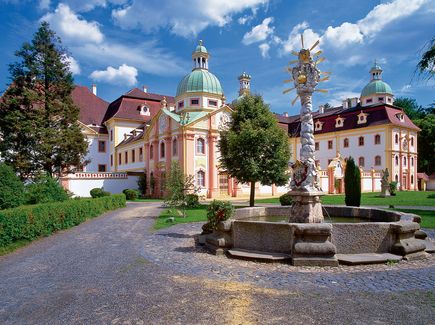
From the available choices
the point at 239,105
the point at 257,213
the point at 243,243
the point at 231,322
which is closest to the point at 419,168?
the point at 239,105

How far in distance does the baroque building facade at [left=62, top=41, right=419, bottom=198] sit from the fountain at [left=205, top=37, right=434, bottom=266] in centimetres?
1622

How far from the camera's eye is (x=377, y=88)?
56438mm

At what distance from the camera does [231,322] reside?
4918 mm

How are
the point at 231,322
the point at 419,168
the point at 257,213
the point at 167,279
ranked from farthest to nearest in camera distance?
the point at 419,168
the point at 257,213
the point at 167,279
the point at 231,322

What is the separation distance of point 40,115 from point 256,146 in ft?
56.7

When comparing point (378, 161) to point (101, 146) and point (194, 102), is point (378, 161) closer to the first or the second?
point (194, 102)

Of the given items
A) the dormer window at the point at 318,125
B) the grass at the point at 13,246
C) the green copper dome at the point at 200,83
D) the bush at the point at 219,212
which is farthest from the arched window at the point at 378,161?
the grass at the point at 13,246

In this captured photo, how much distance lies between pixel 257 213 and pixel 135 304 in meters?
8.67

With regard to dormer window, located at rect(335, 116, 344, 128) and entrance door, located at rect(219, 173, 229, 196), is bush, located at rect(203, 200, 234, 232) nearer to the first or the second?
entrance door, located at rect(219, 173, 229, 196)

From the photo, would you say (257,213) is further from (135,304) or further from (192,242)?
(135,304)

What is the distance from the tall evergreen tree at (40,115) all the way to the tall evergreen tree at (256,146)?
44.3 ft

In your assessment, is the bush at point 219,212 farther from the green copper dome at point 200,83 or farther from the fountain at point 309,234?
the green copper dome at point 200,83

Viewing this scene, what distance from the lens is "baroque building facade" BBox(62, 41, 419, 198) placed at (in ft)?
114

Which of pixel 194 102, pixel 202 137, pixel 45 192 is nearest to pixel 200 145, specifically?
pixel 202 137
